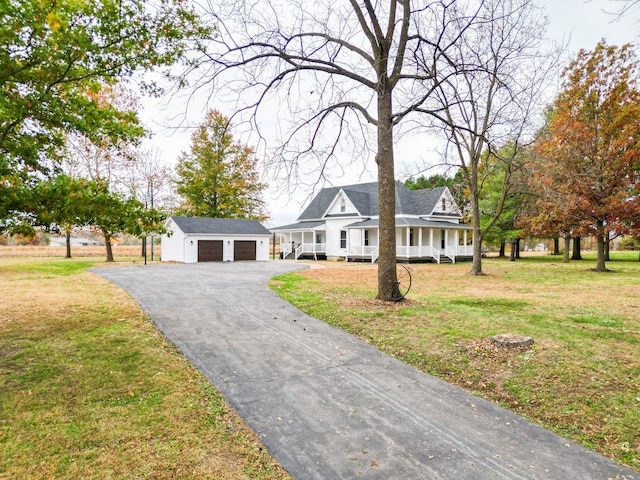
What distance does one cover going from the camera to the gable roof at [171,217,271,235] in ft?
86.3

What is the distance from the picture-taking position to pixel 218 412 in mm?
3996

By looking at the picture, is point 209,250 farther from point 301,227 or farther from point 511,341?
point 511,341

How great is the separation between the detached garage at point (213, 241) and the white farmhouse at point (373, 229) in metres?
3.48

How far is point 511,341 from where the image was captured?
5.90 m

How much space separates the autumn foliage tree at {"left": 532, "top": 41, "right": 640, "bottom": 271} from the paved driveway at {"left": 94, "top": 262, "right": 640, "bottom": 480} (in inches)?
697

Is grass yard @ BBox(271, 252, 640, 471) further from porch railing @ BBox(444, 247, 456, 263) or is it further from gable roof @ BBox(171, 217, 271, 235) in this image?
gable roof @ BBox(171, 217, 271, 235)

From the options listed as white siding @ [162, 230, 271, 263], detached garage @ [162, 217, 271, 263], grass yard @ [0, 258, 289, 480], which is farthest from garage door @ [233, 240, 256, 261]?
grass yard @ [0, 258, 289, 480]

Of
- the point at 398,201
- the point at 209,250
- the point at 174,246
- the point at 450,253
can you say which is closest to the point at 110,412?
the point at 209,250

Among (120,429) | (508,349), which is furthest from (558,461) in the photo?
(120,429)

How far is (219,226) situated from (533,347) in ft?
82.7

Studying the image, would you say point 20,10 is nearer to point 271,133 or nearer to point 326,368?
point 271,133

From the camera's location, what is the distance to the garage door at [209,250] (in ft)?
85.5

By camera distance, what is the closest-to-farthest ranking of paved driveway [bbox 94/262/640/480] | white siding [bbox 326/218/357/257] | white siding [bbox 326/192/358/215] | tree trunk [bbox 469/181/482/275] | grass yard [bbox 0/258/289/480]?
grass yard [bbox 0/258/289/480], paved driveway [bbox 94/262/640/480], tree trunk [bbox 469/181/482/275], white siding [bbox 326/218/357/257], white siding [bbox 326/192/358/215]

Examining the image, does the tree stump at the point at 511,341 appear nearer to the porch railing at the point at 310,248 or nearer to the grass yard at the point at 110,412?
the grass yard at the point at 110,412
